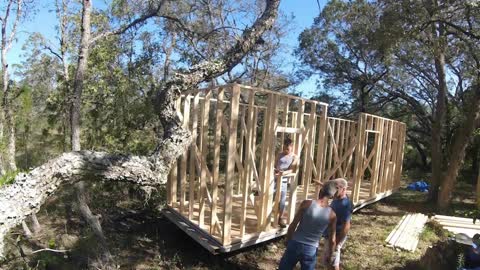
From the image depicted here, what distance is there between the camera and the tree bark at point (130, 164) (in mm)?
2072

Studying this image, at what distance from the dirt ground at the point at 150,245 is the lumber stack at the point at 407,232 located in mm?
123

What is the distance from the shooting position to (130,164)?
9.02 feet

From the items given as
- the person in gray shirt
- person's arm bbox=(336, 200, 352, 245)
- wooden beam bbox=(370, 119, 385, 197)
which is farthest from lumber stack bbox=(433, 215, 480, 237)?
the person in gray shirt

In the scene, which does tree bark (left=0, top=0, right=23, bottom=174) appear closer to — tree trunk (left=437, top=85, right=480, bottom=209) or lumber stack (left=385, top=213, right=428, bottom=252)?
lumber stack (left=385, top=213, right=428, bottom=252)

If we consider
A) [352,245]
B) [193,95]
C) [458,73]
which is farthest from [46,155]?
[458,73]

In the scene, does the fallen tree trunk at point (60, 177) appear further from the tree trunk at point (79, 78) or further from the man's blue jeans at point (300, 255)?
the tree trunk at point (79, 78)

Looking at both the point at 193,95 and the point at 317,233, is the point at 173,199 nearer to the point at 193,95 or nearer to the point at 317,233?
the point at 193,95

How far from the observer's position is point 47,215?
23.4 feet

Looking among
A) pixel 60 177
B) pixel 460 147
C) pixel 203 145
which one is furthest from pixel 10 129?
pixel 460 147

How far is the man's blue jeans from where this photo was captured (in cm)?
372

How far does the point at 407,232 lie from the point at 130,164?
6.16 m

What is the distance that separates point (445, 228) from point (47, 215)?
26.5ft

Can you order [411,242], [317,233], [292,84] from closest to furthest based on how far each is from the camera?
[317,233] → [411,242] → [292,84]

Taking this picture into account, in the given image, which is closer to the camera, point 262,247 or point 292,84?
point 262,247
